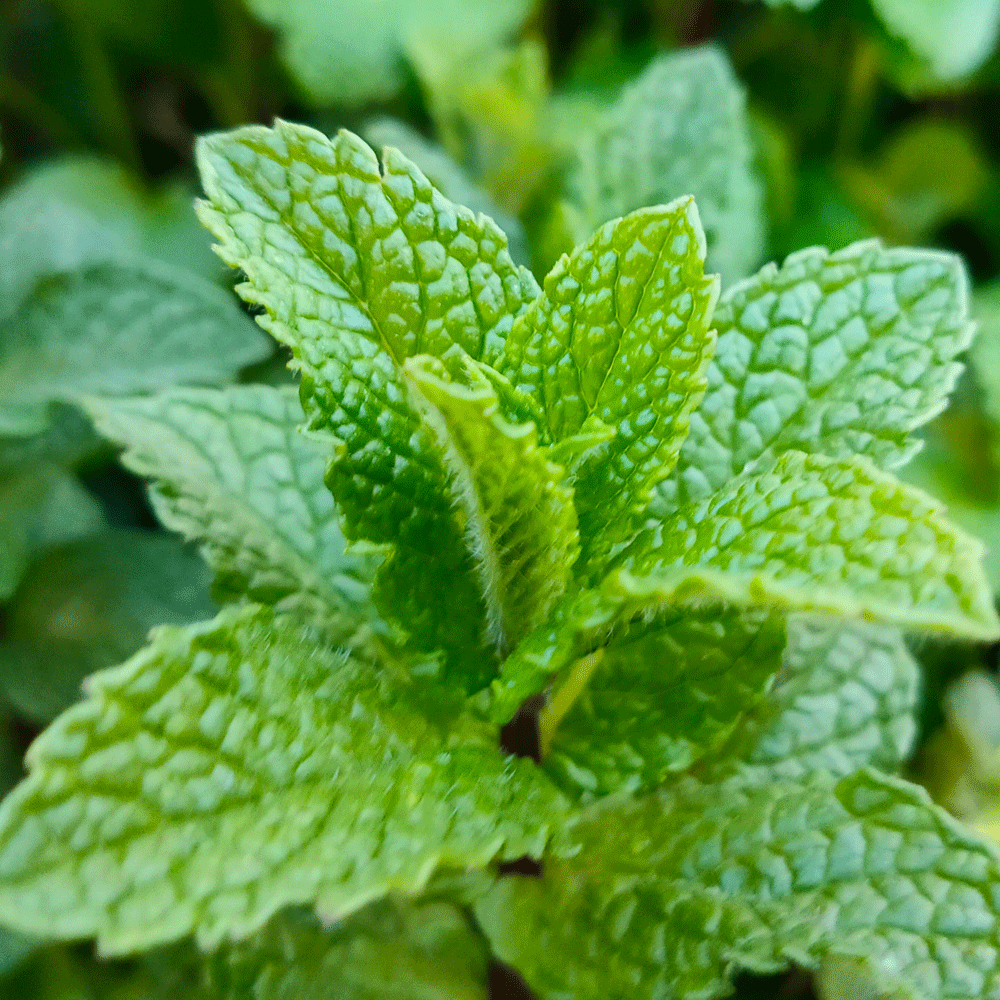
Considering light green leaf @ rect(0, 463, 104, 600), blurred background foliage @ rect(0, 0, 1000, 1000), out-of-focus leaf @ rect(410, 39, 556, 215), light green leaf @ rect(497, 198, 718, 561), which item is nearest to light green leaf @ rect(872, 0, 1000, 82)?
blurred background foliage @ rect(0, 0, 1000, 1000)

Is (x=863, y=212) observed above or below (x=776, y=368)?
below

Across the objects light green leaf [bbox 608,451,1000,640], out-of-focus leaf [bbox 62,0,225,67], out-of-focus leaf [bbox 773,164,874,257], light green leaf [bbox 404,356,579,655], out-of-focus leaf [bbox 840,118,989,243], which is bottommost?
out-of-focus leaf [bbox 840,118,989,243]

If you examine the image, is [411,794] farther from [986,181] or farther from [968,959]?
[986,181]

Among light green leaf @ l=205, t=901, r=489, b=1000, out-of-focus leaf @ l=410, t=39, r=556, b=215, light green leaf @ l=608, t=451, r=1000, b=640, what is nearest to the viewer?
light green leaf @ l=608, t=451, r=1000, b=640

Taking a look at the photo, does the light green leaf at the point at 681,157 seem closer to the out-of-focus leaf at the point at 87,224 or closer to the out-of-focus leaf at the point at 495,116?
the out-of-focus leaf at the point at 495,116

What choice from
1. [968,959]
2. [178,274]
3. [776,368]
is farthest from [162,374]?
[968,959]

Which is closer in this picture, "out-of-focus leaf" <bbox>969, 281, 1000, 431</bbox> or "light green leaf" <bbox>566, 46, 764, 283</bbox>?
"light green leaf" <bbox>566, 46, 764, 283</bbox>

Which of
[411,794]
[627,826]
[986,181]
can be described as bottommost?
[986,181]

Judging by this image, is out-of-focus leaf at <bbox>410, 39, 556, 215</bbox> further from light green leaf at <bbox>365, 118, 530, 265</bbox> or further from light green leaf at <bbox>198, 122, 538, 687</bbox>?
light green leaf at <bbox>198, 122, 538, 687</bbox>
